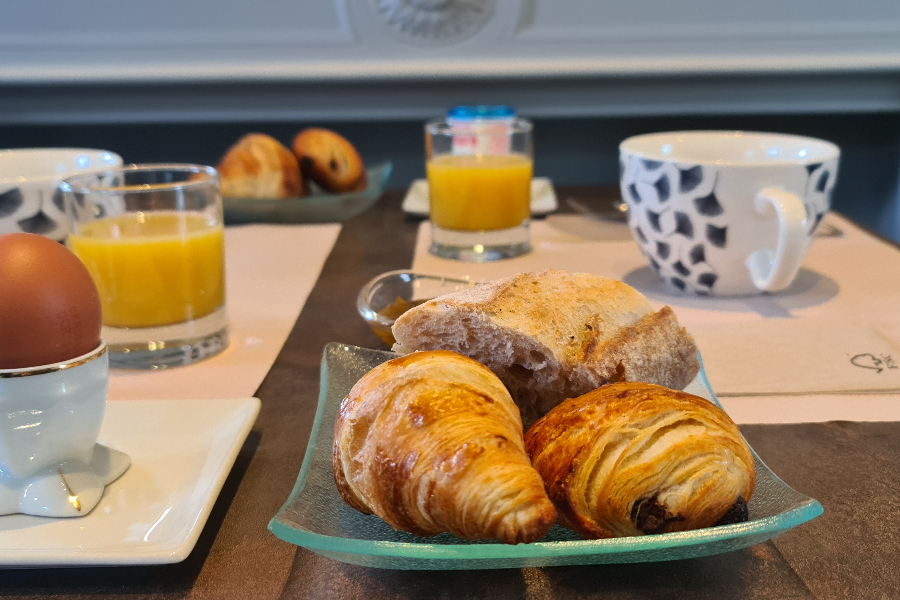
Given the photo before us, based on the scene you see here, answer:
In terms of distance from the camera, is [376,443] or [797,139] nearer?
[376,443]

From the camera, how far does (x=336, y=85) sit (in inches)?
82.0

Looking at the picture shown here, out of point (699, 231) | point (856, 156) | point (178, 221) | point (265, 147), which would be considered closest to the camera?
point (178, 221)

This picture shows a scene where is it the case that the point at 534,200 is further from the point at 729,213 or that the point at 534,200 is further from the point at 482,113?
the point at 729,213

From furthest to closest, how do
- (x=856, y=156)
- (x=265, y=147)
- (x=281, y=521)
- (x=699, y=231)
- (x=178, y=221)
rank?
(x=856, y=156) < (x=265, y=147) < (x=699, y=231) < (x=178, y=221) < (x=281, y=521)

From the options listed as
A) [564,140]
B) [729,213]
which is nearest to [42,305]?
[729,213]

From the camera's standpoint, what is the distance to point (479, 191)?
115 cm

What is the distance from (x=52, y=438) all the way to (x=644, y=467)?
39 cm

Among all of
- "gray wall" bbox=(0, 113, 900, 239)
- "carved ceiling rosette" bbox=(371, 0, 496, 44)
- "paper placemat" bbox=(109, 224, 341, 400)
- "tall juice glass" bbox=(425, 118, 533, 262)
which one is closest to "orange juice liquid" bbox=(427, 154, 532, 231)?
"tall juice glass" bbox=(425, 118, 533, 262)

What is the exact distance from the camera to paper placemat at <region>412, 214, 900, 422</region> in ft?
2.19

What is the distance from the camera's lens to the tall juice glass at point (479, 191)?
116 centimetres

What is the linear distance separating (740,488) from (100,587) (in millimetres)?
376

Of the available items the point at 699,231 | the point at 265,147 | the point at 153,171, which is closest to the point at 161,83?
the point at 265,147

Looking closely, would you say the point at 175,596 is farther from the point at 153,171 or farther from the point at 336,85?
the point at 336,85

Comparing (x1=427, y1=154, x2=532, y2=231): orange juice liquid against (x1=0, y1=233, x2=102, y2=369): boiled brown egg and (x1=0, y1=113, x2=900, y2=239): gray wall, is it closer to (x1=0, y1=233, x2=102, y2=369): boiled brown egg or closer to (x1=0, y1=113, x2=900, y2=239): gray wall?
(x1=0, y1=233, x2=102, y2=369): boiled brown egg
